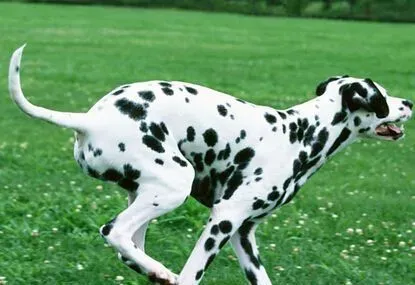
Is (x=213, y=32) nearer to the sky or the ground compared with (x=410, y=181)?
nearer to the ground

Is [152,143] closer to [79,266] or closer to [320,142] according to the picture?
[320,142]

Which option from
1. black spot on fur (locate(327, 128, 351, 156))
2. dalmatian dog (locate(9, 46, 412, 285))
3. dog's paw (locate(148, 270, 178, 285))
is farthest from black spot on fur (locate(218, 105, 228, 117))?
dog's paw (locate(148, 270, 178, 285))

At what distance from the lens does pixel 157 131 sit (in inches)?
211

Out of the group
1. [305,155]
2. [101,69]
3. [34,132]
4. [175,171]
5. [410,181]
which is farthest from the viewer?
[101,69]

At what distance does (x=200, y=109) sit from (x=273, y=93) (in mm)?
13076

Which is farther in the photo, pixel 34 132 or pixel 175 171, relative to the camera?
pixel 34 132

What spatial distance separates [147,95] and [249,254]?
1220 mm

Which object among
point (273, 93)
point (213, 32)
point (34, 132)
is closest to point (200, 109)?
point (34, 132)

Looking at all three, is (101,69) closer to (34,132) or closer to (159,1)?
(34,132)

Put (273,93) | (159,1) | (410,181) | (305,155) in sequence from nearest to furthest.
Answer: (305,155), (410,181), (273,93), (159,1)

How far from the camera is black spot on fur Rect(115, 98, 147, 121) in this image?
535 cm

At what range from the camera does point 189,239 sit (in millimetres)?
7742

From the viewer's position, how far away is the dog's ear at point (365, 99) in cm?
586

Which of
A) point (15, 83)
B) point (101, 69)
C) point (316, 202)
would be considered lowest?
point (101, 69)
